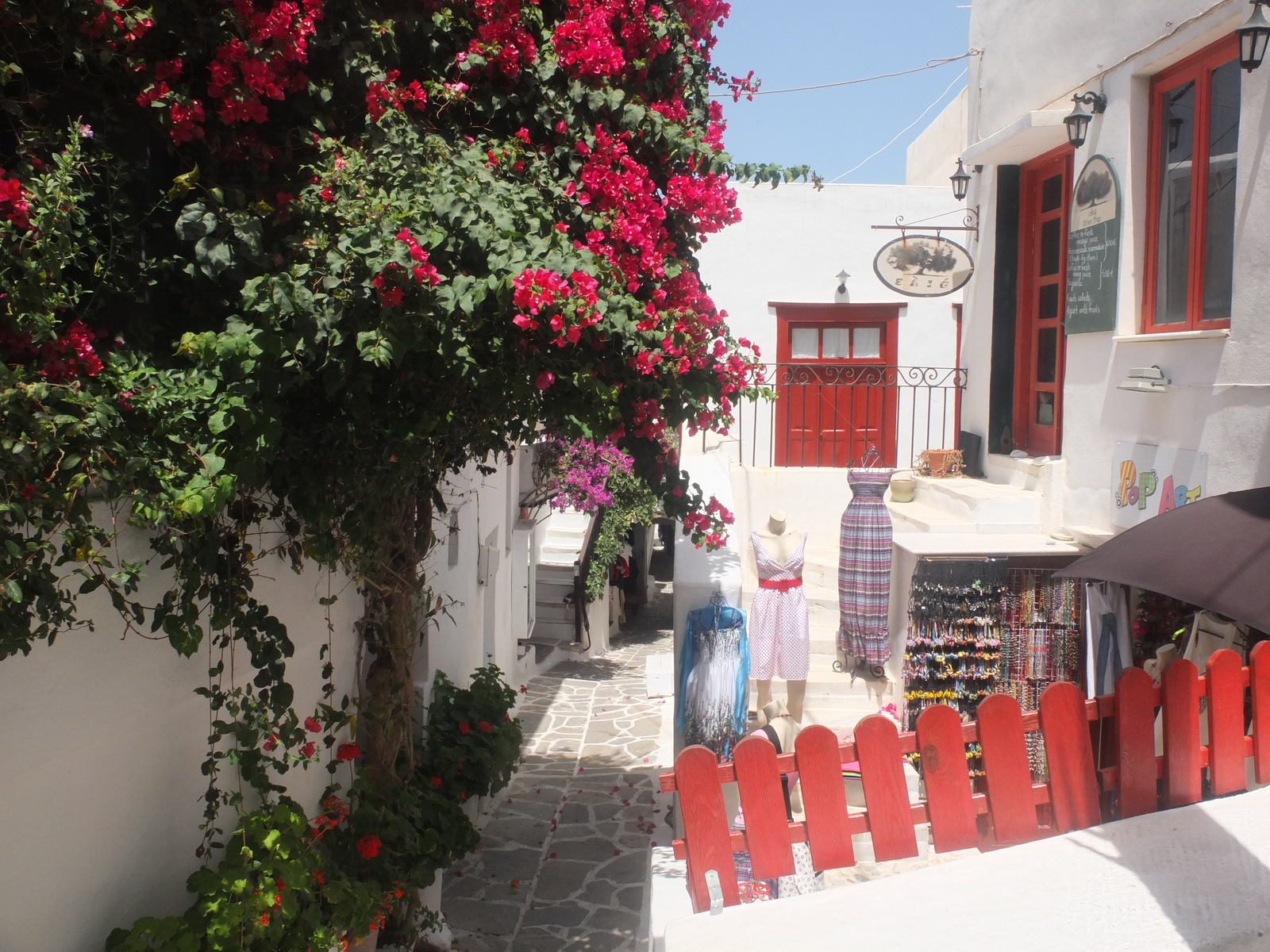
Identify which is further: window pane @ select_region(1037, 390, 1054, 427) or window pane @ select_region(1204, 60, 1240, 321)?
window pane @ select_region(1037, 390, 1054, 427)

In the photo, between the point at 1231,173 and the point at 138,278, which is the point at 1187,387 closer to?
the point at 1231,173

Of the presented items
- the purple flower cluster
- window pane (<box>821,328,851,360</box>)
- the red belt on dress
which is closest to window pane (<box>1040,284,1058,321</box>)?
the red belt on dress

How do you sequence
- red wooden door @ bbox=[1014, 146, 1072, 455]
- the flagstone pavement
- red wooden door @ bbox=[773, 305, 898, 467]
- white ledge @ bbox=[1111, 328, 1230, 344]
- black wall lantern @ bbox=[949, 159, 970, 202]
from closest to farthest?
white ledge @ bbox=[1111, 328, 1230, 344] → the flagstone pavement → red wooden door @ bbox=[1014, 146, 1072, 455] → black wall lantern @ bbox=[949, 159, 970, 202] → red wooden door @ bbox=[773, 305, 898, 467]

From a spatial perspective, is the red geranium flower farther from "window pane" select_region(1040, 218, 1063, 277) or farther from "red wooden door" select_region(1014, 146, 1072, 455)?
"window pane" select_region(1040, 218, 1063, 277)

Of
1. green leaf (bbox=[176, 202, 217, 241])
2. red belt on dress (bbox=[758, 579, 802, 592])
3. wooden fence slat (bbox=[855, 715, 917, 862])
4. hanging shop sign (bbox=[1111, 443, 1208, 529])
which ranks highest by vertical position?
green leaf (bbox=[176, 202, 217, 241])

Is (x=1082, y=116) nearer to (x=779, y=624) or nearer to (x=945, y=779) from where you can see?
(x=779, y=624)

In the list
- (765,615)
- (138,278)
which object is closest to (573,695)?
(765,615)

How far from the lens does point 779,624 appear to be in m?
6.89

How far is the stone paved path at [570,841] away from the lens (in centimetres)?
615

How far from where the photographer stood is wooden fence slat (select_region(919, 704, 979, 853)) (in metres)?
2.81

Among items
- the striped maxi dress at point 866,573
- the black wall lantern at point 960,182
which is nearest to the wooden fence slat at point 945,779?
the striped maxi dress at point 866,573

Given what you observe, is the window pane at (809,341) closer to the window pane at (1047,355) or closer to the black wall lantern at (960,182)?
the black wall lantern at (960,182)

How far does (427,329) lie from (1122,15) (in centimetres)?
615

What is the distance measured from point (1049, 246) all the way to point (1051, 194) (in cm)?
45
